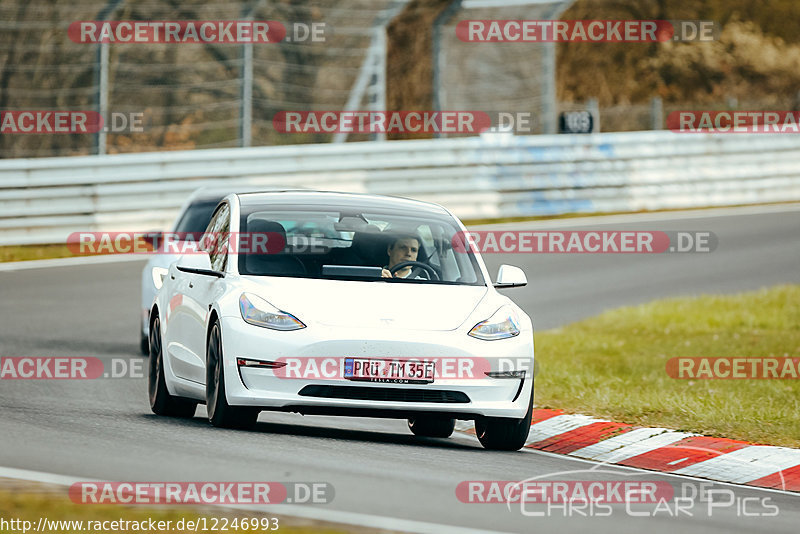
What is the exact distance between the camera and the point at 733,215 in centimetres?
2552

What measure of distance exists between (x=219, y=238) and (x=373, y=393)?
6.54ft

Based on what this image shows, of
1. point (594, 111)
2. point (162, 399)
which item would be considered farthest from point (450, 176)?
point (162, 399)

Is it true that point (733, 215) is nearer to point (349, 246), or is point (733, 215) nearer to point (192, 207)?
point (192, 207)

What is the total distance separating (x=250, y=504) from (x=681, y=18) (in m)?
41.0

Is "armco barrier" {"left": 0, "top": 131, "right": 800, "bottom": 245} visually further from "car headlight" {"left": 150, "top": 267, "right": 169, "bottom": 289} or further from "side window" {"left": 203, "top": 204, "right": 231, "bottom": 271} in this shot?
"side window" {"left": 203, "top": 204, "right": 231, "bottom": 271}

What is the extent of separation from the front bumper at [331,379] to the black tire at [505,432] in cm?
53

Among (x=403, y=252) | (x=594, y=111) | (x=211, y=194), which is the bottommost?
(x=403, y=252)

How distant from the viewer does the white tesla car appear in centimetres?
903

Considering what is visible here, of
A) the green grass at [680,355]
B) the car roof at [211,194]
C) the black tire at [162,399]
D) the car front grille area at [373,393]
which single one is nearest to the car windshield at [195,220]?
the car roof at [211,194]

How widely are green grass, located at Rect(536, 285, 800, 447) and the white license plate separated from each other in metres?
2.11

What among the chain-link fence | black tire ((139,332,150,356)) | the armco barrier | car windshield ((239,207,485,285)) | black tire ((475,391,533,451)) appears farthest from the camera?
the chain-link fence

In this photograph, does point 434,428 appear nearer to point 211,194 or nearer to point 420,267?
point 420,267

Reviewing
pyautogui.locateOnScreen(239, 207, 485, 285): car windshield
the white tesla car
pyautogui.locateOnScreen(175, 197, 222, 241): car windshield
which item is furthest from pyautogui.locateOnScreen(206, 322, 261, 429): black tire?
pyautogui.locateOnScreen(175, 197, 222, 241): car windshield

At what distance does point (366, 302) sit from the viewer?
927 cm
